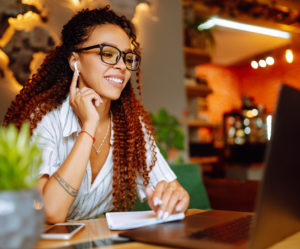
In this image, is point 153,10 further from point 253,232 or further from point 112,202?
point 253,232

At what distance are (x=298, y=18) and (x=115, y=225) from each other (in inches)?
244

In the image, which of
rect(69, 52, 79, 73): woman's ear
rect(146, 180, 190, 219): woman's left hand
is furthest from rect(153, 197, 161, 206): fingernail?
rect(69, 52, 79, 73): woman's ear

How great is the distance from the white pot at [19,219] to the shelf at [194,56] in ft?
13.3

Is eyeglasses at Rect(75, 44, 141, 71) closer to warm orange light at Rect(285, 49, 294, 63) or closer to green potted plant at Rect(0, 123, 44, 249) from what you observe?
green potted plant at Rect(0, 123, 44, 249)

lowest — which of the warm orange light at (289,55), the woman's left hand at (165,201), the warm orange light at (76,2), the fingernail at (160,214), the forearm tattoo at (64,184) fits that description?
the fingernail at (160,214)

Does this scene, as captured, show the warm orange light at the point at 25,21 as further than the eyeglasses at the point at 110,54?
Yes

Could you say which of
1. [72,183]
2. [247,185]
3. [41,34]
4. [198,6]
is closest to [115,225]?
[72,183]

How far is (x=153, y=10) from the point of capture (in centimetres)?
333

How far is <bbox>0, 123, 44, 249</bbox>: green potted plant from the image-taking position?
510 millimetres

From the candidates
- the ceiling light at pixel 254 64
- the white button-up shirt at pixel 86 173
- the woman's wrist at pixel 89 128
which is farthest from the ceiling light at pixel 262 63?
the woman's wrist at pixel 89 128

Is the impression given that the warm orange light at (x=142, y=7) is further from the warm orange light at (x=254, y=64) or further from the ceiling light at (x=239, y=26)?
the warm orange light at (x=254, y=64)

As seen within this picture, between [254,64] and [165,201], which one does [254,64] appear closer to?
[254,64]

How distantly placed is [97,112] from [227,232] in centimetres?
76

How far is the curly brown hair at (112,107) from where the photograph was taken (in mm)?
1536
